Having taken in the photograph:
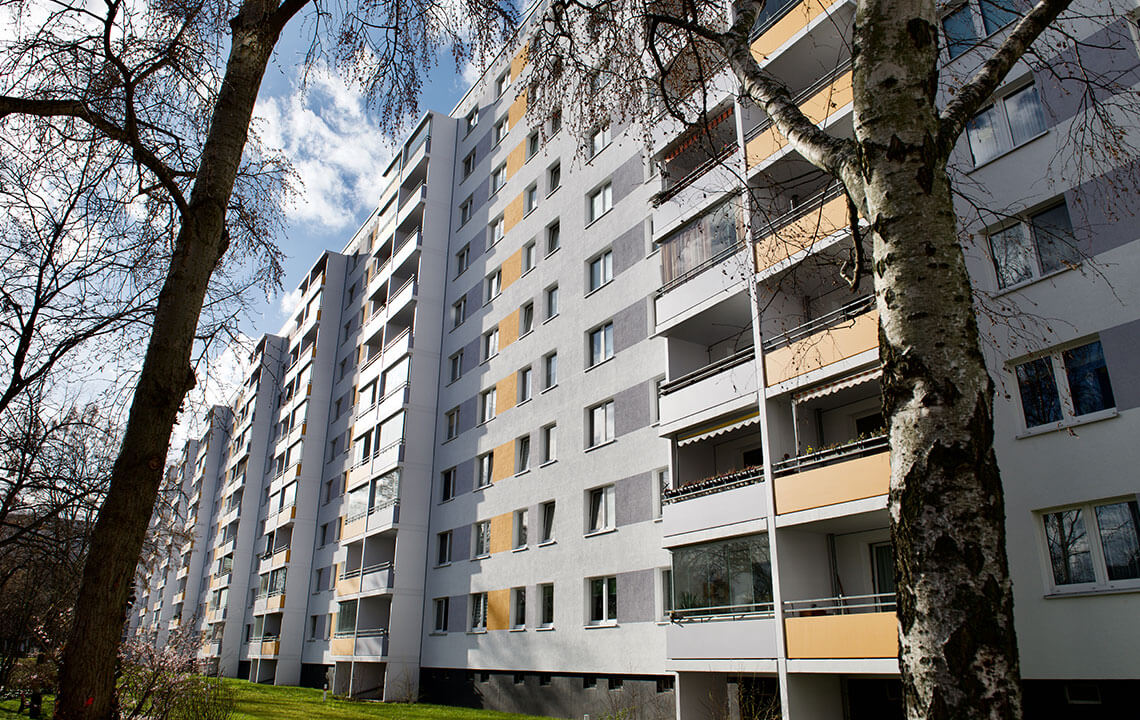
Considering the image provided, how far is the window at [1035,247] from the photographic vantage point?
42.0 ft

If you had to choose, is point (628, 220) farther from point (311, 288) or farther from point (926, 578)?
point (311, 288)

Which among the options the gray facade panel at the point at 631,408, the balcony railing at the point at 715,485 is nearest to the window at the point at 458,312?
the gray facade panel at the point at 631,408

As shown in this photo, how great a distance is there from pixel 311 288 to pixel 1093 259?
151 feet

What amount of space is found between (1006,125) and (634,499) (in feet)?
38.6

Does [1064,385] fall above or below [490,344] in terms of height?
below

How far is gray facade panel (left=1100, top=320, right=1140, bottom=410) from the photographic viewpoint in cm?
1148

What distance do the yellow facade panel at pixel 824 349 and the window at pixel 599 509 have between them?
706 centimetres

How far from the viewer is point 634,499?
66.1 feet

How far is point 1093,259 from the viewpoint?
12242 mm

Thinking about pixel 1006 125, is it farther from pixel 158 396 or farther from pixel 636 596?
pixel 158 396

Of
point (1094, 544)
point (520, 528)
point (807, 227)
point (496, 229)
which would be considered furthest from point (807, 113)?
point (496, 229)

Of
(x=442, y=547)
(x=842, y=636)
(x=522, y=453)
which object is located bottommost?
(x=842, y=636)

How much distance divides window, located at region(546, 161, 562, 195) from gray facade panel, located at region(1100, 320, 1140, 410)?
63.2 ft

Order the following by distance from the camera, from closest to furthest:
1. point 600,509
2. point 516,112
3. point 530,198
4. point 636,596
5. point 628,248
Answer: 1. point 636,596
2. point 600,509
3. point 628,248
4. point 530,198
5. point 516,112
